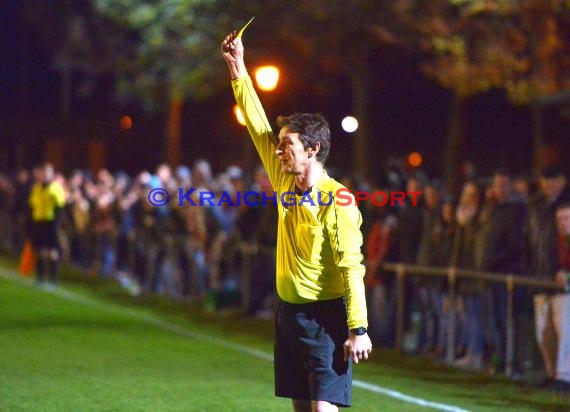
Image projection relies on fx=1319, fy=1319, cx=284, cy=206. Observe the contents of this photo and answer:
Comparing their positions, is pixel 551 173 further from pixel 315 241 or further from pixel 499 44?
pixel 499 44

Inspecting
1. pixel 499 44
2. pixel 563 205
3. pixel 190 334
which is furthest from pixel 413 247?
pixel 499 44

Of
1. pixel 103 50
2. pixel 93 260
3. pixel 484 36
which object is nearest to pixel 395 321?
pixel 484 36

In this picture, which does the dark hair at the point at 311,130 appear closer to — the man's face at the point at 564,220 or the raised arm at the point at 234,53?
the raised arm at the point at 234,53

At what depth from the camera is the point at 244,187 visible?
21562 millimetres

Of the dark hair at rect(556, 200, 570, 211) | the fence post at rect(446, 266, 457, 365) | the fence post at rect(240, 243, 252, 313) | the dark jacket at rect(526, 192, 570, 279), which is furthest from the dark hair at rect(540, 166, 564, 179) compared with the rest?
the fence post at rect(240, 243, 252, 313)

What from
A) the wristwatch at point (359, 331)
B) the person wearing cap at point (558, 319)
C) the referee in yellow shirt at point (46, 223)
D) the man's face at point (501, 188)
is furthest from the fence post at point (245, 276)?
the wristwatch at point (359, 331)

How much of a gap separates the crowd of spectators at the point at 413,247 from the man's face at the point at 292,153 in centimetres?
660

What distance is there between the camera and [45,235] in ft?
77.4

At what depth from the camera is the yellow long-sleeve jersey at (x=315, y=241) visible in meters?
6.51

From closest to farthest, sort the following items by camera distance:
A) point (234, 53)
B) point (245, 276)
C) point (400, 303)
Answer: point (234, 53) → point (400, 303) → point (245, 276)

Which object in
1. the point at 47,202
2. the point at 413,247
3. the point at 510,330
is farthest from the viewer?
the point at 47,202

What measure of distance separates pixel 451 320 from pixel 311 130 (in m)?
8.24

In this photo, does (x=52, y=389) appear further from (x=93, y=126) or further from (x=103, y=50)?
(x=93, y=126)

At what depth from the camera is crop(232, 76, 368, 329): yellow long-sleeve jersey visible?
256 inches
